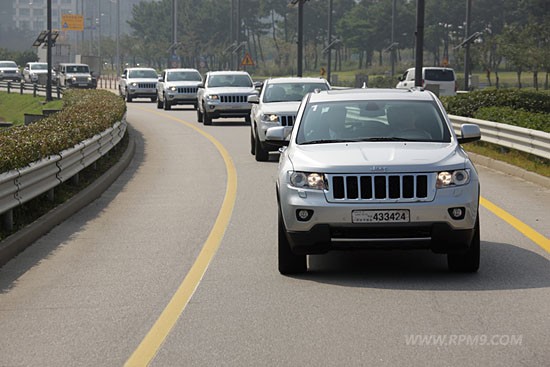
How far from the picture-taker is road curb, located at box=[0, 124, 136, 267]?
1156 cm

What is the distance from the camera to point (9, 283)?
401 inches

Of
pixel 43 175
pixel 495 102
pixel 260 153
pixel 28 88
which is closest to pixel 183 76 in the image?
pixel 495 102

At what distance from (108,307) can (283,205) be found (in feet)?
6.30

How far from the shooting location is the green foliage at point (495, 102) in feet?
96.7

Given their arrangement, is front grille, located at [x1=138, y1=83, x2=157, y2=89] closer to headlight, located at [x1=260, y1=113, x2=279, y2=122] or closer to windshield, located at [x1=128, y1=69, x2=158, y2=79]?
windshield, located at [x1=128, y1=69, x2=158, y2=79]

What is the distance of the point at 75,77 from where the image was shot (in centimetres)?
8150

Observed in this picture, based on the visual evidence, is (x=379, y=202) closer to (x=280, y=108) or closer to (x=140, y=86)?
(x=280, y=108)

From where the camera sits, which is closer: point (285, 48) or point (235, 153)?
point (235, 153)

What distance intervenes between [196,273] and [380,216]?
178cm

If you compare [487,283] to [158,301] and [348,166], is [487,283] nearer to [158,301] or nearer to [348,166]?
[348,166]

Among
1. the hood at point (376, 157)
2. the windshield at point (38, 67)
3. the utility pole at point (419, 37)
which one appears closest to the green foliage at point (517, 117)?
the utility pole at point (419, 37)

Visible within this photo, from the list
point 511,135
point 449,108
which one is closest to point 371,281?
point 511,135

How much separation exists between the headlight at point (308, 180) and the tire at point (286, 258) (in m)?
0.32

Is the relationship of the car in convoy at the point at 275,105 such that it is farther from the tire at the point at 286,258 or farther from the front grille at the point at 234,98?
the tire at the point at 286,258
